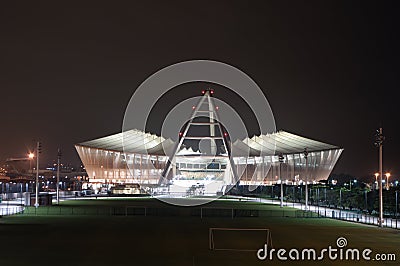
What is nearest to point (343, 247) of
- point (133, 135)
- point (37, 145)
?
point (37, 145)

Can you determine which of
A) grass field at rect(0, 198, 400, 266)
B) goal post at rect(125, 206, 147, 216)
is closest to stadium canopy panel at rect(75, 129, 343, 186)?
goal post at rect(125, 206, 147, 216)

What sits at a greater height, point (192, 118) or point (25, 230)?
point (192, 118)

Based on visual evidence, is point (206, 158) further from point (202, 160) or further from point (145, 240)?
point (145, 240)

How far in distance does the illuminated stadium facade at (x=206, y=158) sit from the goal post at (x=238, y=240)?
111 metres

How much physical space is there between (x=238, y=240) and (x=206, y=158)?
457ft

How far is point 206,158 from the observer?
16650 cm

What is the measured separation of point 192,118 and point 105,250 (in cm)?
14446

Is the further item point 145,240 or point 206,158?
point 206,158

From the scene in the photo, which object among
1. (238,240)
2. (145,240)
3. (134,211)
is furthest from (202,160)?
(145,240)

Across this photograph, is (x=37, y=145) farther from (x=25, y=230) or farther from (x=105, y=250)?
(x=105, y=250)

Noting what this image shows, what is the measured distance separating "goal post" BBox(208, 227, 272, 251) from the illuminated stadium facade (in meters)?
111

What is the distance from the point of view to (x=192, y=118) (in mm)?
167000

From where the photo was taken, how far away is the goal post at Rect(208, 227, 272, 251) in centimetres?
2448

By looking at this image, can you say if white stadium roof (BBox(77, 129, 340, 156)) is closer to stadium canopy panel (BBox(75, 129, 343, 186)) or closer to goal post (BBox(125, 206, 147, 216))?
stadium canopy panel (BBox(75, 129, 343, 186))
